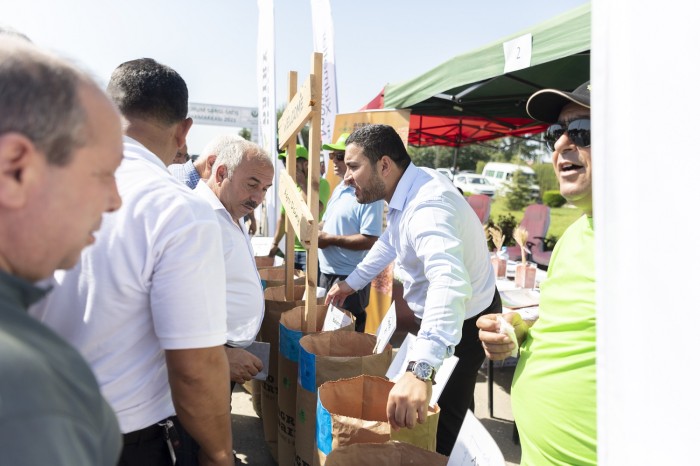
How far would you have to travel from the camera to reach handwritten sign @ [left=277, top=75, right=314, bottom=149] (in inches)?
70.4

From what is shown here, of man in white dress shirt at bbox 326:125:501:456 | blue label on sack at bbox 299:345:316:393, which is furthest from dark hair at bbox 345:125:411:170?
blue label on sack at bbox 299:345:316:393

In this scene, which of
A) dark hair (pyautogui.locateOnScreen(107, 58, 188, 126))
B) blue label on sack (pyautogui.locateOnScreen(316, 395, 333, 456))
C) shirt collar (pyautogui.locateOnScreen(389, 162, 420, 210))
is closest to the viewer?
dark hair (pyautogui.locateOnScreen(107, 58, 188, 126))

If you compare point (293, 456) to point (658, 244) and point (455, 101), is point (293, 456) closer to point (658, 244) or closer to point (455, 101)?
point (658, 244)

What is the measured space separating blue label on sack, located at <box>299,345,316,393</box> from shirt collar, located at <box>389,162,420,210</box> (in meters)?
0.79

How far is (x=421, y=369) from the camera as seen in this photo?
138 cm

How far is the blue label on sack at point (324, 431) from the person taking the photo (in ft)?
4.43

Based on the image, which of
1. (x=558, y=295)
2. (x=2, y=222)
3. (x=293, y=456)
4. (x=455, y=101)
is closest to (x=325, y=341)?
(x=293, y=456)

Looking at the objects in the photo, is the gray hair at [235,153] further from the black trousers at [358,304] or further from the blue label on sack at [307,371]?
the black trousers at [358,304]

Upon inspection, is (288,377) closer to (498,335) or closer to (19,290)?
(498,335)

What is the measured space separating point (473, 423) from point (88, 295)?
89 cm

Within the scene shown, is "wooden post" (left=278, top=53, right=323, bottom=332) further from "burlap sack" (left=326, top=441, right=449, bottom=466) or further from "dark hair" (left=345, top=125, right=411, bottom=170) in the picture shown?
"burlap sack" (left=326, top=441, right=449, bottom=466)

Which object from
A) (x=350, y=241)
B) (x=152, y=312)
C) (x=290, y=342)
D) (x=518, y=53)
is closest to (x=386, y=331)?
(x=290, y=342)

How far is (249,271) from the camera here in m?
1.81

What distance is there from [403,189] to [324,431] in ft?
3.73
